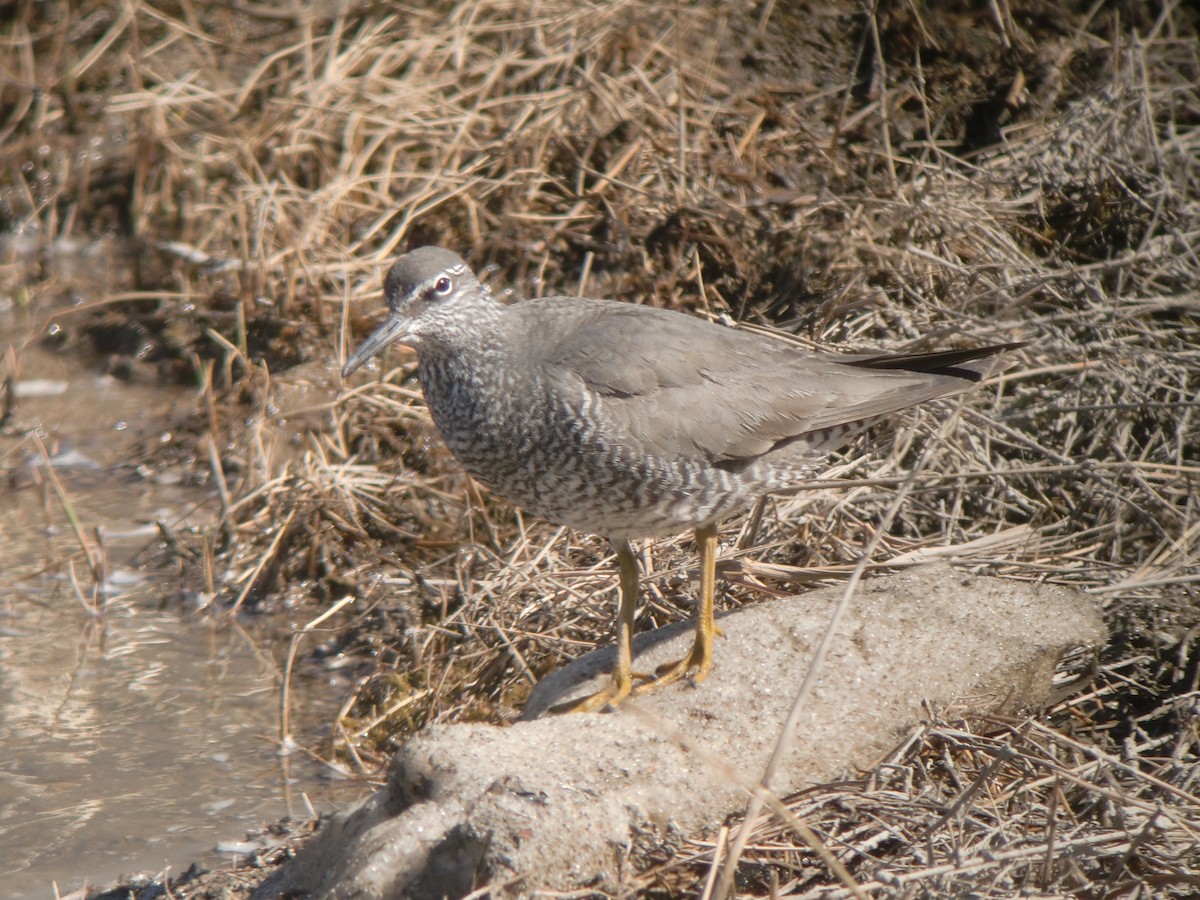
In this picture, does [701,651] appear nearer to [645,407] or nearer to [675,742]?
[675,742]

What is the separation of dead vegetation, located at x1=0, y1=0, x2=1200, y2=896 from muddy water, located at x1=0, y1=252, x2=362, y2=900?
0.27m

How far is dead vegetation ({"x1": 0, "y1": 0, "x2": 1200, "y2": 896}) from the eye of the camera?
3797 millimetres

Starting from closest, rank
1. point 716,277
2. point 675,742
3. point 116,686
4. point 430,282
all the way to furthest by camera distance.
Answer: point 675,742, point 430,282, point 116,686, point 716,277

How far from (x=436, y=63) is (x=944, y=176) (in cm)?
304

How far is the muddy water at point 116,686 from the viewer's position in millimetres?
3996

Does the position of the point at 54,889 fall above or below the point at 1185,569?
below

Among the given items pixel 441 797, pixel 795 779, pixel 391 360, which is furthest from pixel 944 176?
pixel 441 797

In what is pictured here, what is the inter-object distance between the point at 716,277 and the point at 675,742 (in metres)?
3.15

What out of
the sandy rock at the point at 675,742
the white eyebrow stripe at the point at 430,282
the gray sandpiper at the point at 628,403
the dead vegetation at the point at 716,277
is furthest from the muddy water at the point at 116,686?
the white eyebrow stripe at the point at 430,282

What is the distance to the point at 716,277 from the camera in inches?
238

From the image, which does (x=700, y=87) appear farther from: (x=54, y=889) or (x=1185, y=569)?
(x=54, y=889)

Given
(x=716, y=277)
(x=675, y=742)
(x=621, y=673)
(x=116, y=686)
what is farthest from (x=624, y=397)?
(x=116, y=686)

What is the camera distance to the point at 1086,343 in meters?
5.28

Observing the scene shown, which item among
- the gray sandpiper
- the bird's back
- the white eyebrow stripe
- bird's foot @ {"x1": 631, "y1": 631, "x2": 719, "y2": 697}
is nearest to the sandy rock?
bird's foot @ {"x1": 631, "y1": 631, "x2": 719, "y2": 697}
